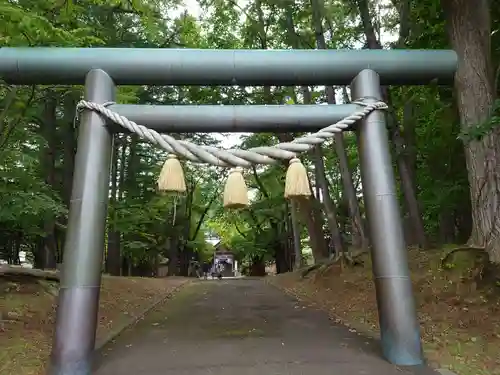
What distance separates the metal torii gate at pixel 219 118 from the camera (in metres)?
5.08

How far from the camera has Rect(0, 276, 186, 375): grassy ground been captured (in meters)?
5.34

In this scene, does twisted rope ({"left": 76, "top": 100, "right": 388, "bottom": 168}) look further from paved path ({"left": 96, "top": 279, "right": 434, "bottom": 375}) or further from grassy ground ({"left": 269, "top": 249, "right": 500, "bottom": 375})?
grassy ground ({"left": 269, "top": 249, "right": 500, "bottom": 375})

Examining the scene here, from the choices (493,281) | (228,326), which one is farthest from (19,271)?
(493,281)

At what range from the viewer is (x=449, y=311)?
683 cm

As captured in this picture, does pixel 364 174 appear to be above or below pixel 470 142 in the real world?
below

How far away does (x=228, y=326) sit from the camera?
7.74m

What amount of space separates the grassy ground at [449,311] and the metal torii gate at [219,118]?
61 centimetres

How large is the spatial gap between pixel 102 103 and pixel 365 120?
328cm

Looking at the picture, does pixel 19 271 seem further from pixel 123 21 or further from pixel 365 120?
pixel 123 21

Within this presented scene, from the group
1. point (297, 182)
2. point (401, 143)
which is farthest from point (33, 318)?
point (401, 143)

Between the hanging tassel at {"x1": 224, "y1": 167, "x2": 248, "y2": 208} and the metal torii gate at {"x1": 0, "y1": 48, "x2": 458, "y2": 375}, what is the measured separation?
636 millimetres

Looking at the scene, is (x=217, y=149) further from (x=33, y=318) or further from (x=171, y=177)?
(x=33, y=318)

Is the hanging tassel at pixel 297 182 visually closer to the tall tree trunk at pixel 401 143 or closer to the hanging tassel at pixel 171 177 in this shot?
the hanging tassel at pixel 171 177

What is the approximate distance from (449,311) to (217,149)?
4.28 m
